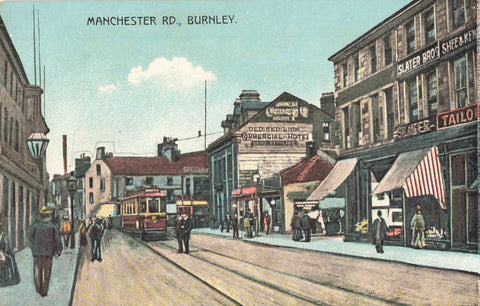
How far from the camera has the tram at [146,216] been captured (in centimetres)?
2433

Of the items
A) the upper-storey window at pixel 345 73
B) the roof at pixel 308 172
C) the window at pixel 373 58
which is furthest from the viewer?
the roof at pixel 308 172

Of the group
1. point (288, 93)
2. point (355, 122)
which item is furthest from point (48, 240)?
point (355, 122)

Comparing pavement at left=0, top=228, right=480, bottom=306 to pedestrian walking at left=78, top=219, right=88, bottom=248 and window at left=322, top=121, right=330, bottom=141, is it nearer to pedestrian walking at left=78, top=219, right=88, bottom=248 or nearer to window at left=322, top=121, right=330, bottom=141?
pedestrian walking at left=78, top=219, right=88, bottom=248

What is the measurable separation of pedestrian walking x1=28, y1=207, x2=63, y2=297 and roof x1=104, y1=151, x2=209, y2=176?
4388mm

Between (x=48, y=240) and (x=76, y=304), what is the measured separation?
1430 millimetres

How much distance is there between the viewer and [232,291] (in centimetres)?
1234

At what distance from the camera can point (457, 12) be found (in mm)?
16953

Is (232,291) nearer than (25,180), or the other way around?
(232,291)

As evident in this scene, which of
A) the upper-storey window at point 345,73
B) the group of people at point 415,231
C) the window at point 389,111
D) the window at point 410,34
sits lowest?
the group of people at point 415,231

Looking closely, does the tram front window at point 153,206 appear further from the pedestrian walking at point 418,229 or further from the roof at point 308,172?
the pedestrian walking at point 418,229

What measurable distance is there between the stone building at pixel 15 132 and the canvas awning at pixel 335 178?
434 inches

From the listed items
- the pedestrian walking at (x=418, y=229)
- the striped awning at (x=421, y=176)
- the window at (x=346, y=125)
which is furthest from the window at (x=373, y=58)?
the pedestrian walking at (x=418, y=229)

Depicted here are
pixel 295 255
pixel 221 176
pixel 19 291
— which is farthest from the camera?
pixel 221 176

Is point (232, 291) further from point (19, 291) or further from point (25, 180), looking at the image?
point (25, 180)
